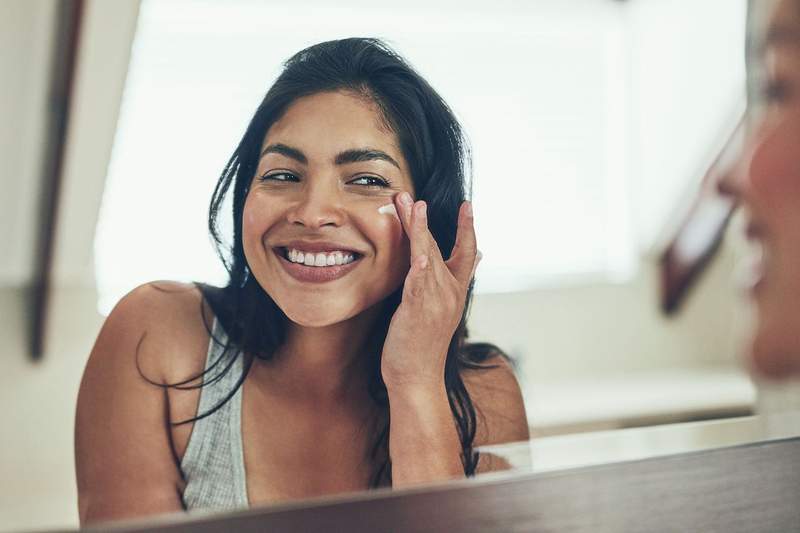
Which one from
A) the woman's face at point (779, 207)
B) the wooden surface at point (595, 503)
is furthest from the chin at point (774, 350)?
the wooden surface at point (595, 503)

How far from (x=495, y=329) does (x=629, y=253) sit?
0.34 ft

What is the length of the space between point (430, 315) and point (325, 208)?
0.09m

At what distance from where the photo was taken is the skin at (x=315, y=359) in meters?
0.38

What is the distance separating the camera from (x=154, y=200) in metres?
0.37

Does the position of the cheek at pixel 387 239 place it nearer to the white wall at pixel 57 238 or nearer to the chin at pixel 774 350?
the white wall at pixel 57 238

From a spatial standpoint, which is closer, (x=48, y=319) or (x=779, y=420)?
(x=48, y=319)

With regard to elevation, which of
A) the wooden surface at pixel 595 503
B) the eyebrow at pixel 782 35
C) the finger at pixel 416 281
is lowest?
the wooden surface at pixel 595 503

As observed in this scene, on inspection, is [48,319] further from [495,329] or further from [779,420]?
[779,420]

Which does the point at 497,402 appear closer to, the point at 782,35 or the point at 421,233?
the point at 421,233

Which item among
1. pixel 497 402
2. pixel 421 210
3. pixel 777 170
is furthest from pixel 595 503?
pixel 777 170

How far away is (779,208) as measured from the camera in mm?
189

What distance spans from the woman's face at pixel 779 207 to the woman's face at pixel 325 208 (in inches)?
8.7

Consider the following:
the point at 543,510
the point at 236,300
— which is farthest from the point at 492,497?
the point at 236,300

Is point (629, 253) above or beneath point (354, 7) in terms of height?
beneath
